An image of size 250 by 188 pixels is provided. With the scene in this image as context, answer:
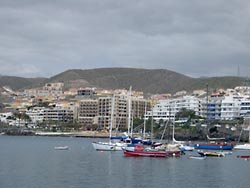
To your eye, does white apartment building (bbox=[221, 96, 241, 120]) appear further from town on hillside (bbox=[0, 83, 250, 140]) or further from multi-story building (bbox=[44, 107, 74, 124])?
multi-story building (bbox=[44, 107, 74, 124])

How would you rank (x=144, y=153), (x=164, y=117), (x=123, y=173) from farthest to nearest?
(x=164, y=117)
(x=144, y=153)
(x=123, y=173)

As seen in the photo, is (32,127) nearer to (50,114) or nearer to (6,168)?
(50,114)

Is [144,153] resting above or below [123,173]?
above

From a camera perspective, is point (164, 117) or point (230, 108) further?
point (164, 117)

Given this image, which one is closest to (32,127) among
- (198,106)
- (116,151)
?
(198,106)

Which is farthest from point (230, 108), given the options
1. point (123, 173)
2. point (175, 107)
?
point (123, 173)

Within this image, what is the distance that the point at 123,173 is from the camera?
48.7 metres

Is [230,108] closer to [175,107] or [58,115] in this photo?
[175,107]

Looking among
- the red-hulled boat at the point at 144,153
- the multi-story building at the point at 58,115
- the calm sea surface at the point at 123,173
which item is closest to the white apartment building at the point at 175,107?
the multi-story building at the point at 58,115

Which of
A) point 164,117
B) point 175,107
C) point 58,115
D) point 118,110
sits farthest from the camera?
point 58,115

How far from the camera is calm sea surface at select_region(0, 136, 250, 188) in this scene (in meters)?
41.9

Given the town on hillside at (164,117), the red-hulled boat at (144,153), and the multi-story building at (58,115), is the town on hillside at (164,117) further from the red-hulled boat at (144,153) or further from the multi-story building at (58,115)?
the red-hulled boat at (144,153)

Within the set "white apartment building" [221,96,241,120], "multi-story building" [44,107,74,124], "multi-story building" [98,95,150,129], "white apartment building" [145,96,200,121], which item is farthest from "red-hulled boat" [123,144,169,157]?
"multi-story building" [44,107,74,124]

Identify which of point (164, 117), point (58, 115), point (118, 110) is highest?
point (118, 110)
